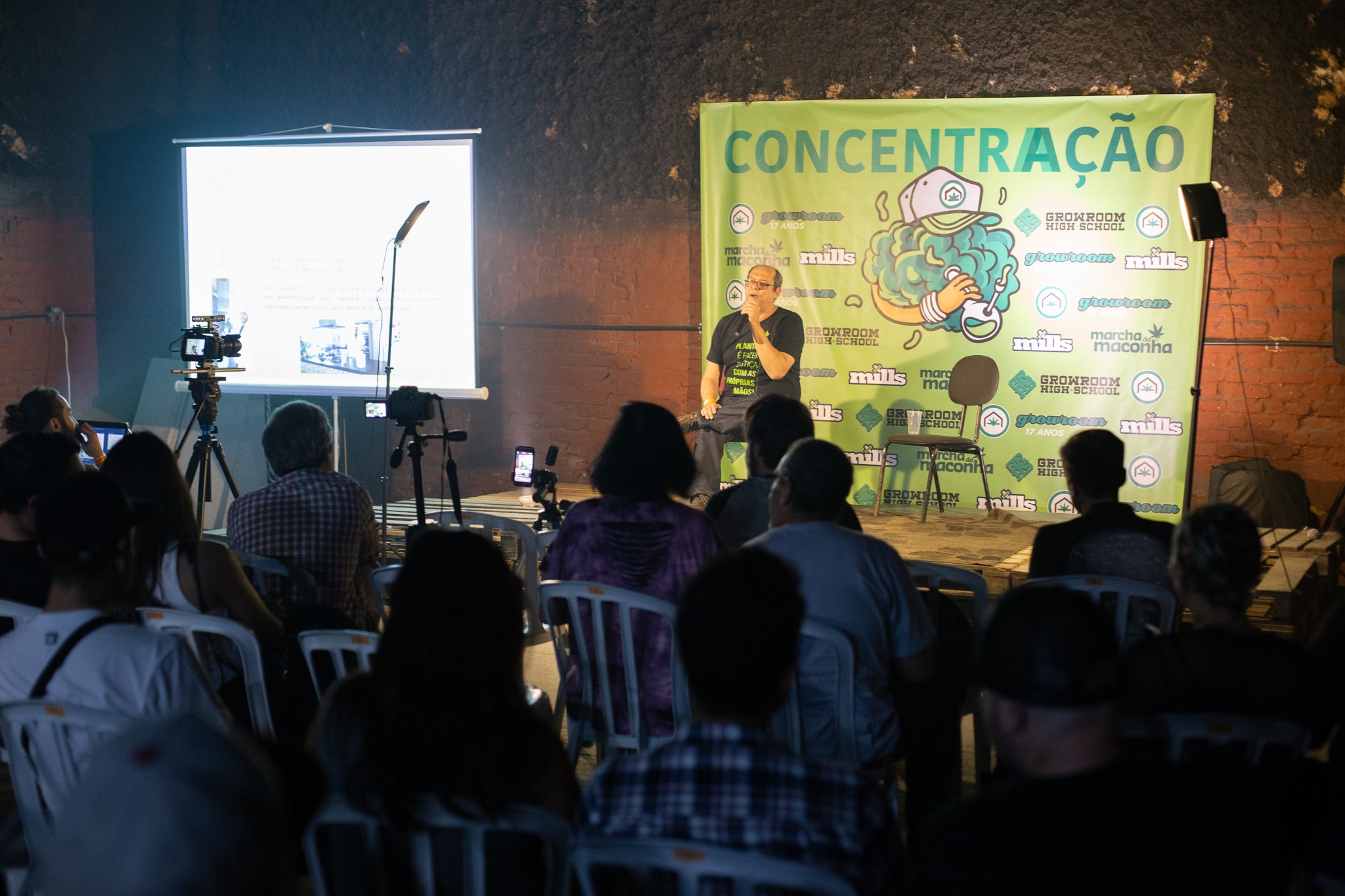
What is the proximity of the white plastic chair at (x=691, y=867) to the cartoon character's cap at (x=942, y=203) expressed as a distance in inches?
242

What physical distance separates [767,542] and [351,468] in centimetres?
609

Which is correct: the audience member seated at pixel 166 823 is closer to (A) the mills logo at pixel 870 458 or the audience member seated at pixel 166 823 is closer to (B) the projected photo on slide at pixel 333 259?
(B) the projected photo on slide at pixel 333 259

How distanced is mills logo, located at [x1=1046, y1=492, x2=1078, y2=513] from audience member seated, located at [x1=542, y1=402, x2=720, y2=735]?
4749 mm

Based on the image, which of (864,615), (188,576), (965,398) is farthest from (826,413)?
(188,576)

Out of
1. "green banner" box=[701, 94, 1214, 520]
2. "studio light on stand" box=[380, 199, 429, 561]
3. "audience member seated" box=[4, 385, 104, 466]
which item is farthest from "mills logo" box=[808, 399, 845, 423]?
"audience member seated" box=[4, 385, 104, 466]

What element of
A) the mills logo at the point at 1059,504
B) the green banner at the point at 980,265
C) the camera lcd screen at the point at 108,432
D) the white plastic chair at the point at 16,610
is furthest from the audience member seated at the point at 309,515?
the mills logo at the point at 1059,504

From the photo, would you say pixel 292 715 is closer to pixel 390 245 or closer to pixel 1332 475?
pixel 390 245

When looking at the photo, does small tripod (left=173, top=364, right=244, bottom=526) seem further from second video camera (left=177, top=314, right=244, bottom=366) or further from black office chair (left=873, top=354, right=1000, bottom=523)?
black office chair (left=873, top=354, right=1000, bottom=523)

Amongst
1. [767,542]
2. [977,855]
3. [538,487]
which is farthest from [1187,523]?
[538,487]

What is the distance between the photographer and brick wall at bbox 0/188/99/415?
7.01 metres

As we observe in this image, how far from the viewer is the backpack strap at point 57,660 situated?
5.97 ft

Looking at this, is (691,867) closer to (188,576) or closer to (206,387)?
(188,576)

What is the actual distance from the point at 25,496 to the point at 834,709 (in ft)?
6.57

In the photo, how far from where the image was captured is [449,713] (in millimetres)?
1521
